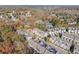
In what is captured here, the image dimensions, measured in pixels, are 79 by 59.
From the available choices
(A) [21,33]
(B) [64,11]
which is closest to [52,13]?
(B) [64,11]

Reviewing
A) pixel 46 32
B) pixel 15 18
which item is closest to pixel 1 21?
pixel 15 18

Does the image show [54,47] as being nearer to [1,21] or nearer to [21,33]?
[21,33]

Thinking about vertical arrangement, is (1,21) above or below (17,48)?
above

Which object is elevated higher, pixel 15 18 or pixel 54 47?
pixel 15 18

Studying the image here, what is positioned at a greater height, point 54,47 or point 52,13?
point 52,13

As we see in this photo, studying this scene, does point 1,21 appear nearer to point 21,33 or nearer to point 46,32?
point 21,33

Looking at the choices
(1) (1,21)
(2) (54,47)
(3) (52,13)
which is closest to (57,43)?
(2) (54,47)
